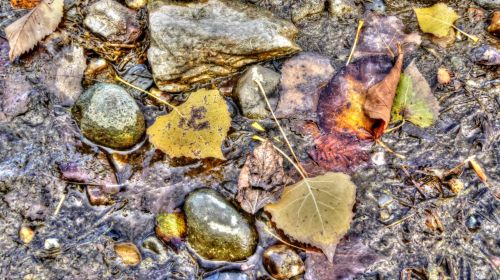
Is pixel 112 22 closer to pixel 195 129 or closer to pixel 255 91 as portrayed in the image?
pixel 195 129

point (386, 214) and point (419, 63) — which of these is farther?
point (419, 63)

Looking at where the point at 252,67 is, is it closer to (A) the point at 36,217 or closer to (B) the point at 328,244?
(B) the point at 328,244

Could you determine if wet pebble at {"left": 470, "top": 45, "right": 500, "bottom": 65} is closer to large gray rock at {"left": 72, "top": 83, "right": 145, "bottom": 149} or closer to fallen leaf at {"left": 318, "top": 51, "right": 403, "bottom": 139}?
fallen leaf at {"left": 318, "top": 51, "right": 403, "bottom": 139}

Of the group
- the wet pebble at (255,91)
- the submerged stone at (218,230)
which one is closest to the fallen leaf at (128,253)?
the submerged stone at (218,230)

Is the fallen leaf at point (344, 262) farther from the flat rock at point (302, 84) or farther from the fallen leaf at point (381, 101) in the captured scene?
the flat rock at point (302, 84)

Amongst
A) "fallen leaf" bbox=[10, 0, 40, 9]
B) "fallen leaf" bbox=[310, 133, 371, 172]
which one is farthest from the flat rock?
"fallen leaf" bbox=[10, 0, 40, 9]

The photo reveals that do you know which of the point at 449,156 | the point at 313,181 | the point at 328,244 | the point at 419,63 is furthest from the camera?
the point at 419,63

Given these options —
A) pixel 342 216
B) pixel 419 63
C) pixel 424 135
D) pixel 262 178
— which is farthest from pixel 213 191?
pixel 419 63
